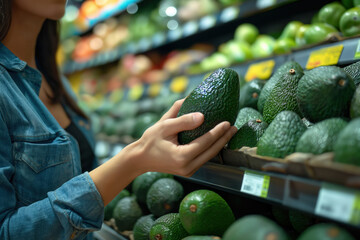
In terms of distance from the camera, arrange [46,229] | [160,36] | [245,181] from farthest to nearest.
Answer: [160,36] < [46,229] < [245,181]

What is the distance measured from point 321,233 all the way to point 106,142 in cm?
218

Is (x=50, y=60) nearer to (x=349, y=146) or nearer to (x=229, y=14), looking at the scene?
(x=229, y=14)

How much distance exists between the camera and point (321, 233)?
65 cm

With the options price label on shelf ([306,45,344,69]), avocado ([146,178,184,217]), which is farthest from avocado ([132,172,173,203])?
price label on shelf ([306,45,344,69])

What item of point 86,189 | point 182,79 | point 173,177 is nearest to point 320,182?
point 86,189

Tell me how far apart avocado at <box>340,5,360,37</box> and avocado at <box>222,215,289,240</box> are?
1092mm

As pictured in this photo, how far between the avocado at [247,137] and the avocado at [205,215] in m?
0.18

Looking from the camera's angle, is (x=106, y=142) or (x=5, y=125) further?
(x=106, y=142)

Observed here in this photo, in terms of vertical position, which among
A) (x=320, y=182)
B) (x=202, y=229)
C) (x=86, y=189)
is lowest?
(x=202, y=229)

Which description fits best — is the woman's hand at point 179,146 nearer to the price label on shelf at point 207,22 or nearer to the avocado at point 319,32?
the avocado at point 319,32

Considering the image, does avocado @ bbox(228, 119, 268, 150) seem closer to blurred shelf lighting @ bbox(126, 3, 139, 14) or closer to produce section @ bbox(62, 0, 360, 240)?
produce section @ bbox(62, 0, 360, 240)

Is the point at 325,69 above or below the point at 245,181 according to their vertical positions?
above

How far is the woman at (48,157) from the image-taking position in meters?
0.89

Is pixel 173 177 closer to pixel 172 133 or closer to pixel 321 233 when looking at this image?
pixel 172 133
